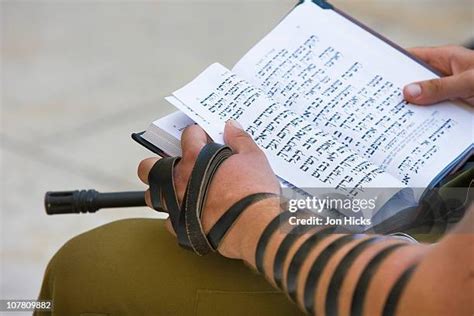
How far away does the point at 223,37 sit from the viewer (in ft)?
7.27

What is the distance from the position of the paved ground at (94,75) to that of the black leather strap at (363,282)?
1.04 m

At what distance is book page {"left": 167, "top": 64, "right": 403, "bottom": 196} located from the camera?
781mm

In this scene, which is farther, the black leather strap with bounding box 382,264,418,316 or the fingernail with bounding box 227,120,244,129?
the fingernail with bounding box 227,120,244,129

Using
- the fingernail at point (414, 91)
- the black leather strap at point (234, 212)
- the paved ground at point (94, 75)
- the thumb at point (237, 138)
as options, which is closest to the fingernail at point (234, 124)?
the thumb at point (237, 138)

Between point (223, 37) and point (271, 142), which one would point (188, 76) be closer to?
point (223, 37)

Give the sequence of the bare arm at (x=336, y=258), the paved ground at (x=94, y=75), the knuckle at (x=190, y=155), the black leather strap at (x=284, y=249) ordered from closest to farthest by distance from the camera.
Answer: the bare arm at (x=336, y=258) → the black leather strap at (x=284, y=249) → the knuckle at (x=190, y=155) → the paved ground at (x=94, y=75)

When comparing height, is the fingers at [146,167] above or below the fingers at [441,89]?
below

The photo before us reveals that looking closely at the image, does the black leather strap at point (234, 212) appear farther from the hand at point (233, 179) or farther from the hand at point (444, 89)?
Result: the hand at point (444, 89)

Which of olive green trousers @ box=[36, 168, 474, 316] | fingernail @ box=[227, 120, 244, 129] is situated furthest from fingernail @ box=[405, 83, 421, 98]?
fingernail @ box=[227, 120, 244, 129]

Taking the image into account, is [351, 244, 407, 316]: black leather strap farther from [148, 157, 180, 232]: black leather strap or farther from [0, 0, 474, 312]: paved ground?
[0, 0, 474, 312]: paved ground

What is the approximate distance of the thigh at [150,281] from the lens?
0.79m

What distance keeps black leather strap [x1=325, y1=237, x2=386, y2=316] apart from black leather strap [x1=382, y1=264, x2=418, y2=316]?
0.05 m

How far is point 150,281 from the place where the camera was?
819 mm

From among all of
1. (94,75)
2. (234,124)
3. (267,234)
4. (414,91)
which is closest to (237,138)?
(234,124)
